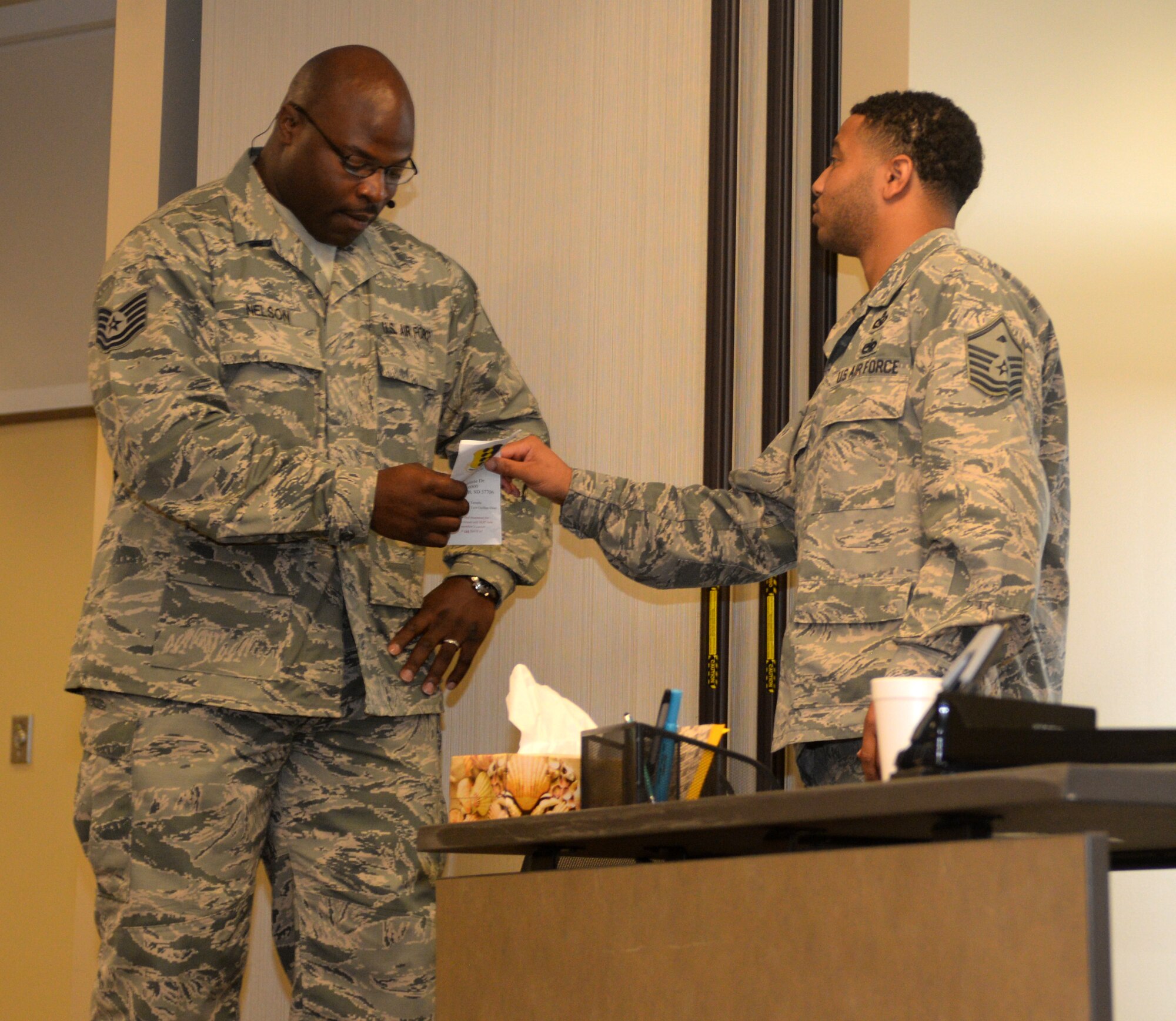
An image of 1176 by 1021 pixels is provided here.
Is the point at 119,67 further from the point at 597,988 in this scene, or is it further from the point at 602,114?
the point at 597,988

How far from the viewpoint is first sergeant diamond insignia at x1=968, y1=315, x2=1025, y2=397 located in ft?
5.88

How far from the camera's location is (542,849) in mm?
1359

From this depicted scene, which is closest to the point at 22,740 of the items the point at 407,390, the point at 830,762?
the point at 407,390

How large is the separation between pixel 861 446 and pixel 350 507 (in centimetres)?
79

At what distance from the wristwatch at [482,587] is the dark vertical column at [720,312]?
0.50m

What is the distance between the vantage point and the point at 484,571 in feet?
8.03

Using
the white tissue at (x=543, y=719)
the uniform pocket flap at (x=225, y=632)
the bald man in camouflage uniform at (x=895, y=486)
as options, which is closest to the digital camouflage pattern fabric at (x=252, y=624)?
the uniform pocket flap at (x=225, y=632)

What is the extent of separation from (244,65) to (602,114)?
902mm

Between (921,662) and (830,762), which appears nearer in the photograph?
(921,662)

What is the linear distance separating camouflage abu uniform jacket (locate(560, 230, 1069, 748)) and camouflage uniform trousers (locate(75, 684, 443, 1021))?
730mm

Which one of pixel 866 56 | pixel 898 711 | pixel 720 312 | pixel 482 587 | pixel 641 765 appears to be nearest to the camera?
pixel 898 711

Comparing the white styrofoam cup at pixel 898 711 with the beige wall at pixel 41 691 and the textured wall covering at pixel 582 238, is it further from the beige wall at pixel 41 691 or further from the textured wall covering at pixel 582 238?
the beige wall at pixel 41 691

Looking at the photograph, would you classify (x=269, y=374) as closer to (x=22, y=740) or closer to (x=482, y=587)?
(x=482, y=587)

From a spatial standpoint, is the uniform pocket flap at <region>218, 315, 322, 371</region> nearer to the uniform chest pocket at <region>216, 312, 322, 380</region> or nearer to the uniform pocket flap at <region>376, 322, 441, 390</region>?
the uniform chest pocket at <region>216, 312, 322, 380</region>
